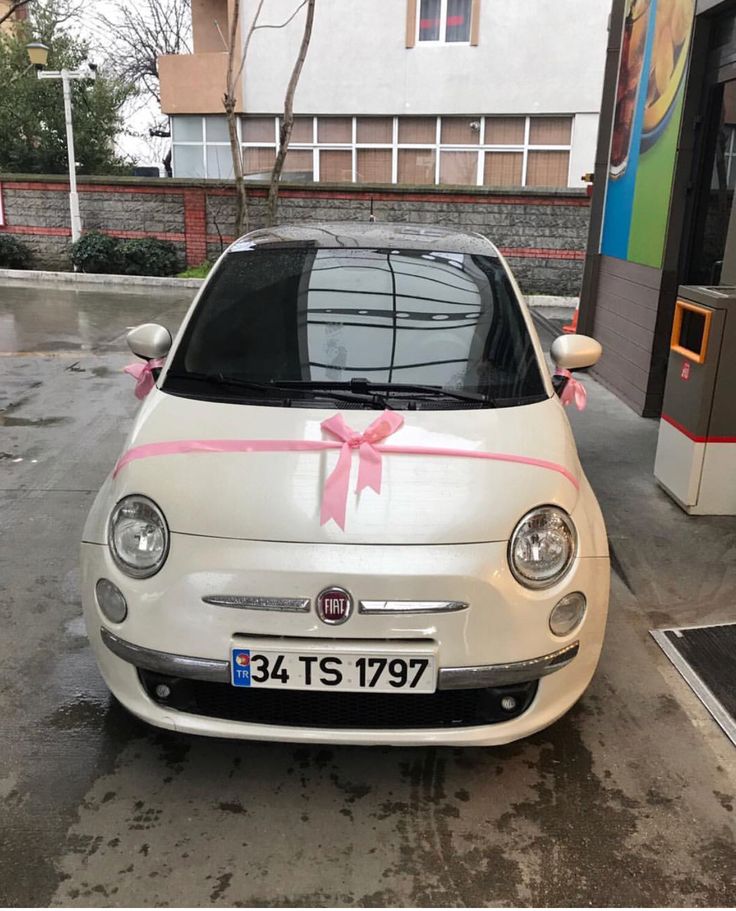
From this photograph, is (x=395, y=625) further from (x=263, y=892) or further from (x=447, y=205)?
(x=447, y=205)

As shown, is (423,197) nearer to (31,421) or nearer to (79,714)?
(31,421)

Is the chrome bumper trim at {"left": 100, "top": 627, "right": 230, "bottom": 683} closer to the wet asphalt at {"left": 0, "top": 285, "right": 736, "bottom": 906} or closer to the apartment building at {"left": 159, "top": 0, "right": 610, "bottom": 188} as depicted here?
the wet asphalt at {"left": 0, "top": 285, "right": 736, "bottom": 906}

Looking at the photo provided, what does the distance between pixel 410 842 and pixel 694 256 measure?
18.2 ft

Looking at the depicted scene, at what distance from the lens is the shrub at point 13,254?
54.2 ft

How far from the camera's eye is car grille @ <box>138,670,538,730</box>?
247 cm

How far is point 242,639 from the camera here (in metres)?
2.40

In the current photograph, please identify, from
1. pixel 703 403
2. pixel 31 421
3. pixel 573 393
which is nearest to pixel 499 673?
pixel 573 393

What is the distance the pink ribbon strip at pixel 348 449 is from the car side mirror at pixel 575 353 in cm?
108

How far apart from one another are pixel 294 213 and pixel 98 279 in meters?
3.87

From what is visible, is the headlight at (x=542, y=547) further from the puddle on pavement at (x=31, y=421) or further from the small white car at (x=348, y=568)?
the puddle on pavement at (x=31, y=421)

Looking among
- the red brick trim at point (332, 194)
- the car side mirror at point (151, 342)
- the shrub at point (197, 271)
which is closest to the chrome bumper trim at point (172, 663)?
the car side mirror at point (151, 342)

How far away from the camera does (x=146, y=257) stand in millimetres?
15766

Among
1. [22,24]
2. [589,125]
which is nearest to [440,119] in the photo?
[589,125]

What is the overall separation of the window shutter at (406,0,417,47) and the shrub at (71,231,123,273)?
908cm
